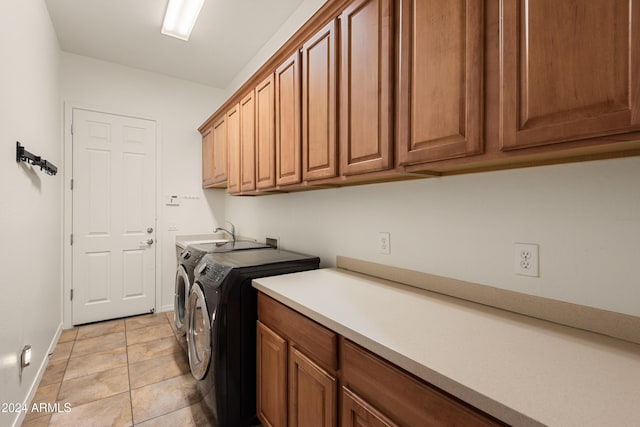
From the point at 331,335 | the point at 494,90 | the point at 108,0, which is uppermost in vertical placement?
the point at 108,0

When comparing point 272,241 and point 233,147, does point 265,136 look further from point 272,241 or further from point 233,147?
point 272,241

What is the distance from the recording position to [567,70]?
2.53 feet

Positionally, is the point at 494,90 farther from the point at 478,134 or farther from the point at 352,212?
the point at 352,212

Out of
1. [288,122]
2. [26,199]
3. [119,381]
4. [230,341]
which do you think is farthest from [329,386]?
[26,199]

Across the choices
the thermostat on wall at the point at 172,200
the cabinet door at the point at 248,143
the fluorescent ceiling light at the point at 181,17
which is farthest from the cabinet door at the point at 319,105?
the thermostat on wall at the point at 172,200

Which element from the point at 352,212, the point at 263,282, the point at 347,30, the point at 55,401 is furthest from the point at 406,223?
the point at 55,401

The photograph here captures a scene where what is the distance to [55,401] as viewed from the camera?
6.24 feet

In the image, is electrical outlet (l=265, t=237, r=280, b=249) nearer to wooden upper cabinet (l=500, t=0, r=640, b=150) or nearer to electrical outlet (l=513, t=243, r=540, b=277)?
electrical outlet (l=513, t=243, r=540, b=277)

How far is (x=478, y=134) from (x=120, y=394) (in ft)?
8.47

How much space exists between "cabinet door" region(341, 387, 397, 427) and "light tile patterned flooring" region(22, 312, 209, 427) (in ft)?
3.90

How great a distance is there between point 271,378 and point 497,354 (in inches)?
42.0

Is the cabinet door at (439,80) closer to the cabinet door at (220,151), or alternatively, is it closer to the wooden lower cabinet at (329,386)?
the wooden lower cabinet at (329,386)

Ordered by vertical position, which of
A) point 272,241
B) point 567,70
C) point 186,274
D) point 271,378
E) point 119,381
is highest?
point 567,70

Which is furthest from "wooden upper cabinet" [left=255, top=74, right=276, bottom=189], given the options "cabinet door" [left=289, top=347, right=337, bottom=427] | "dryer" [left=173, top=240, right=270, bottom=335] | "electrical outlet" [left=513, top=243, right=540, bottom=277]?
"electrical outlet" [left=513, top=243, right=540, bottom=277]
